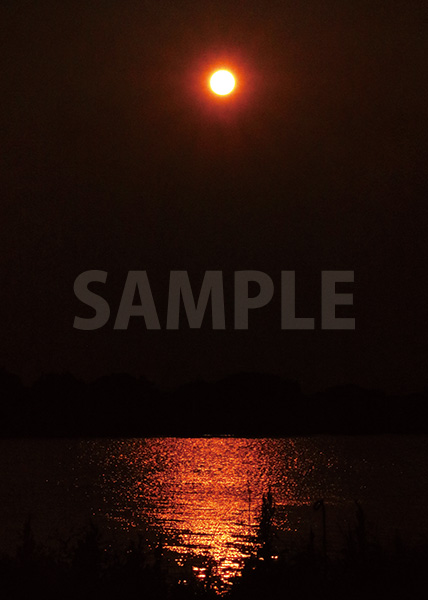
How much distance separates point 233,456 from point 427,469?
44981 millimetres

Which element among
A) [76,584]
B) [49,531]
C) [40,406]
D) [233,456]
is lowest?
[76,584]

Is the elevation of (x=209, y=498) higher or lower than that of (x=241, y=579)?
higher

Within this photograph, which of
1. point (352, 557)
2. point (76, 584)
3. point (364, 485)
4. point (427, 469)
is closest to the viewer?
point (76, 584)

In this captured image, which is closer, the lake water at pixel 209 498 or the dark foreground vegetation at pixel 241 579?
the dark foreground vegetation at pixel 241 579

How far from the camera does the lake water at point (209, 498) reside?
36.9 meters

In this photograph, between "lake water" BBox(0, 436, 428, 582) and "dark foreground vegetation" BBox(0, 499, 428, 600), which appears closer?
"dark foreground vegetation" BBox(0, 499, 428, 600)

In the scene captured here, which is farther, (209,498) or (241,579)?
(209,498)

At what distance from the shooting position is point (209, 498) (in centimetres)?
6316

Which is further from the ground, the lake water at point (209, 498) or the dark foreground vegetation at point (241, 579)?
the lake water at point (209, 498)

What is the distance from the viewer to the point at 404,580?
11.5 meters

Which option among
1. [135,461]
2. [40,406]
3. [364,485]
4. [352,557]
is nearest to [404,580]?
[352,557]

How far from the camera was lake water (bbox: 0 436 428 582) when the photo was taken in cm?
3694

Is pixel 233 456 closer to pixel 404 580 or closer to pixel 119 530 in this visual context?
pixel 119 530

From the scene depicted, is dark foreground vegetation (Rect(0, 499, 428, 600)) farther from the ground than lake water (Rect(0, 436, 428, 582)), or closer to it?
closer to it
